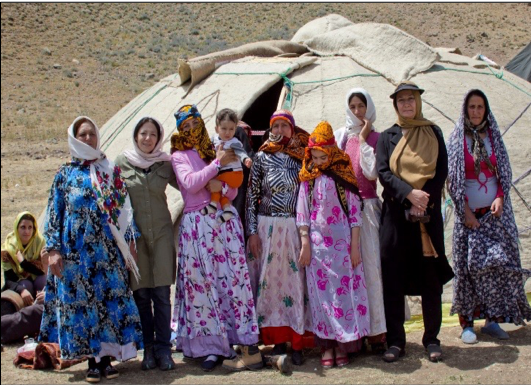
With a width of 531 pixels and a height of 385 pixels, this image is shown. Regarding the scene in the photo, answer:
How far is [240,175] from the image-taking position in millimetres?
3988

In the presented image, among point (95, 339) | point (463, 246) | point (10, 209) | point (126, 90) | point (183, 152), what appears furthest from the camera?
point (126, 90)

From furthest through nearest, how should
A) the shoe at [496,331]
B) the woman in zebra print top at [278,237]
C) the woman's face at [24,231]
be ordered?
the woman's face at [24,231] < the shoe at [496,331] < the woman in zebra print top at [278,237]

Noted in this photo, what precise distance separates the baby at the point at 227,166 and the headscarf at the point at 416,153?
2.79 ft

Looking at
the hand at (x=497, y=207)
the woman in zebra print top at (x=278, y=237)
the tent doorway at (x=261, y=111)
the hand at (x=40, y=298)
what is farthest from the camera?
the tent doorway at (x=261, y=111)

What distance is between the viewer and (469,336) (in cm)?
423

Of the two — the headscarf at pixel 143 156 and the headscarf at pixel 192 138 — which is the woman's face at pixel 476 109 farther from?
the headscarf at pixel 143 156

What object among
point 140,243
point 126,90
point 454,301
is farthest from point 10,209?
point 126,90

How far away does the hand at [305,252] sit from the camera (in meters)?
3.87

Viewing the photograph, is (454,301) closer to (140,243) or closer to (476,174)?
(476,174)

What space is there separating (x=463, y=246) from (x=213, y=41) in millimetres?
23144

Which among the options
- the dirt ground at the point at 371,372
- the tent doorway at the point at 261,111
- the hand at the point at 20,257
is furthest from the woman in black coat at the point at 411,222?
the hand at the point at 20,257

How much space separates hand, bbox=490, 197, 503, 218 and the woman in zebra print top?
3.83 feet

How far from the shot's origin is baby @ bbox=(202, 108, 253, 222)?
12.9 ft

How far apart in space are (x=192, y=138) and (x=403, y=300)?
1489 mm
